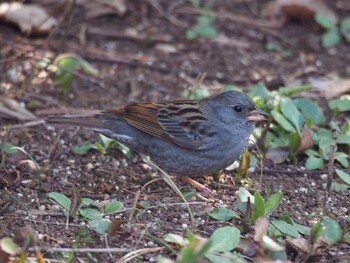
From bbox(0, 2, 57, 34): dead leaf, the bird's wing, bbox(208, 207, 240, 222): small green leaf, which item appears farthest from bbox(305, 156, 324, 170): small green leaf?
bbox(0, 2, 57, 34): dead leaf

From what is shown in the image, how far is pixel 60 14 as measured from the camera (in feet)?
25.5

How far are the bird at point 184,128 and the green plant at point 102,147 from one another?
158mm

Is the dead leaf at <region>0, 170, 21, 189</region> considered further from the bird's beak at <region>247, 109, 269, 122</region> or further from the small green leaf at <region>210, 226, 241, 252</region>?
the bird's beak at <region>247, 109, 269, 122</region>

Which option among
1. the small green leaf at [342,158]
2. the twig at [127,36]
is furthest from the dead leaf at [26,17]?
the small green leaf at [342,158]

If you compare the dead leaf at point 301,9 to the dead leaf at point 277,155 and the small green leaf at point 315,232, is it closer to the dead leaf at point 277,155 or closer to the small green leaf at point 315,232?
the dead leaf at point 277,155

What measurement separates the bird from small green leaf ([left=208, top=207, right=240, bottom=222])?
66 cm

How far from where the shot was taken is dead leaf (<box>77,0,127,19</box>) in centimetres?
785

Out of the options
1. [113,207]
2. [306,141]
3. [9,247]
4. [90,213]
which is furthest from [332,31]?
[9,247]

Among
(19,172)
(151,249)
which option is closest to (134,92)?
(19,172)

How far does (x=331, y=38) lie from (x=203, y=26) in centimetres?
131

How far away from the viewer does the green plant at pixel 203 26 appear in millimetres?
7739

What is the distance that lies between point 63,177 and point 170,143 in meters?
0.80

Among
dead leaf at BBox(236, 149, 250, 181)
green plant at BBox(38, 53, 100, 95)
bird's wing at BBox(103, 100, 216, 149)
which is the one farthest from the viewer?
green plant at BBox(38, 53, 100, 95)

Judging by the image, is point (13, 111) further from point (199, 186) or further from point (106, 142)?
point (199, 186)
